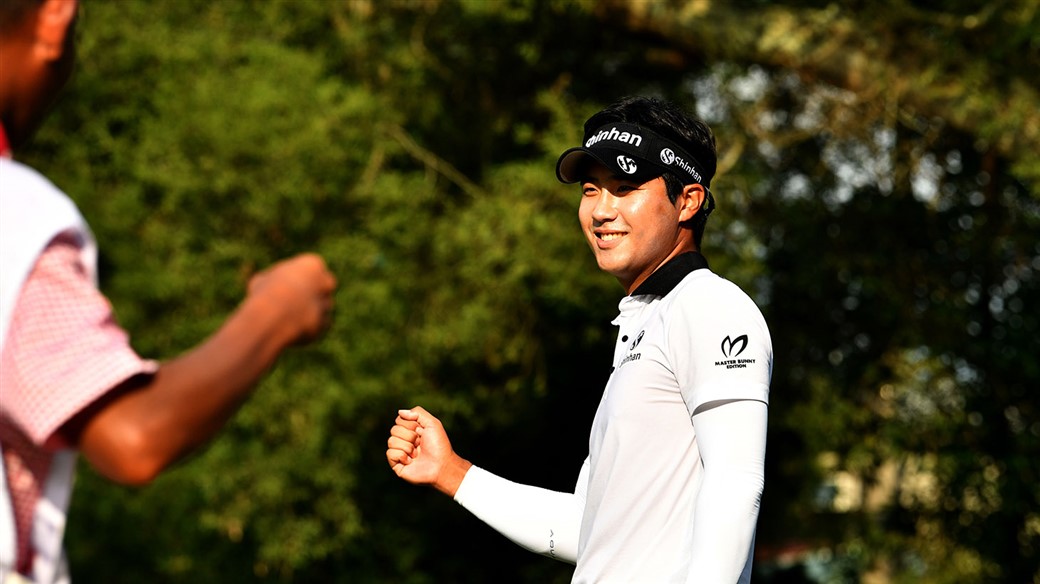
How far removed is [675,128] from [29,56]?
1.83 m

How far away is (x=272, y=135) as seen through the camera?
47.8 feet

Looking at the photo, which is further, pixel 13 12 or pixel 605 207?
pixel 605 207

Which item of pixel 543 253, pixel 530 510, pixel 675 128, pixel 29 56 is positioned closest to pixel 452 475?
pixel 530 510

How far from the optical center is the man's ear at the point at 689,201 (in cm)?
378

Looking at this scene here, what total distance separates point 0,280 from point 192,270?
1329 centimetres

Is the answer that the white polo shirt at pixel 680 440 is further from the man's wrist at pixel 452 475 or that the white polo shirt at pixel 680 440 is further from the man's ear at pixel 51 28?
the man's ear at pixel 51 28

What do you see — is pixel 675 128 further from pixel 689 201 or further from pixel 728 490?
pixel 728 490

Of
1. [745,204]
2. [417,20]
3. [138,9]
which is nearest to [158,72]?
[138,9]

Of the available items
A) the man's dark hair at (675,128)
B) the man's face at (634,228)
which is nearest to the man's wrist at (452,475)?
the man's face at (634,228)

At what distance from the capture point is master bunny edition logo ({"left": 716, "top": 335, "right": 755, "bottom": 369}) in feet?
10.8

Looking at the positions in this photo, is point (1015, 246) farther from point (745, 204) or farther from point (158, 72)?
point (158, 72)

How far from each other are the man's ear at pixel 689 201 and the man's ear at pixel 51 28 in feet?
5.83

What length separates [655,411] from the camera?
3432 mm

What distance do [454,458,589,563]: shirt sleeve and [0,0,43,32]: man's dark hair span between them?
1.96 meters
